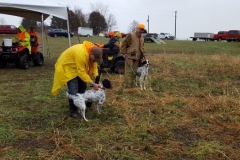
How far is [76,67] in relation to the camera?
449 centimetres

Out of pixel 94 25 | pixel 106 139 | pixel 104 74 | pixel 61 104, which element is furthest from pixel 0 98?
pixel 94 25

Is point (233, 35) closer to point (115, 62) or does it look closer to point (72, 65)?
point (115, 62)

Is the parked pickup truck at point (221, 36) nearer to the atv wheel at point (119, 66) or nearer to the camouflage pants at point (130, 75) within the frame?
the atv wheel at point (119, 66)

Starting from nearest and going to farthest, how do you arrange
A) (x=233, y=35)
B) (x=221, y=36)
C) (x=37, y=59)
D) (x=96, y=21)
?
(x=37, y=59) < (x=233, y=35) < (x=221, y=36) < (x=96, y=21)

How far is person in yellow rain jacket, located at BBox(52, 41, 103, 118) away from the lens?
4.32m

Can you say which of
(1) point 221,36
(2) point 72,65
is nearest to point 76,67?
(2) point 72,65

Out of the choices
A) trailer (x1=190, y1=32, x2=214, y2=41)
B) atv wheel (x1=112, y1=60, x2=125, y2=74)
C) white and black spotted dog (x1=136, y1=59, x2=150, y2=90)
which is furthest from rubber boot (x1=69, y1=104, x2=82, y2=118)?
trailer (x1=190, y1=32, x2=214, y2=41)

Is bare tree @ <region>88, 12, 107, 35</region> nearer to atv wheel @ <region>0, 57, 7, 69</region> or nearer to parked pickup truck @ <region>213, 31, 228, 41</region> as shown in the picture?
parked pickup truck @ <region>213, 31, 228, 41</region>

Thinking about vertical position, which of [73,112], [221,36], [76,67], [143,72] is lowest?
[73,112]

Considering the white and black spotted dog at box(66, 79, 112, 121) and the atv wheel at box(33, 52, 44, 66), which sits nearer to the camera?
the white and black spotted dog at box(66, 79, 112, 121)

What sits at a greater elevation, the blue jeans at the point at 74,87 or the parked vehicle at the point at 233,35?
the parked vehicle at the point at 233,35

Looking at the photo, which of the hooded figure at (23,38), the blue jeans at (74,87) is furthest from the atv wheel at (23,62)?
the blue jeans at (74,87)

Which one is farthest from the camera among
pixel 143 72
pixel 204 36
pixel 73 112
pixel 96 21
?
pixel 96 21

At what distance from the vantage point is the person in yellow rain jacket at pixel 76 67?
14.2ft
